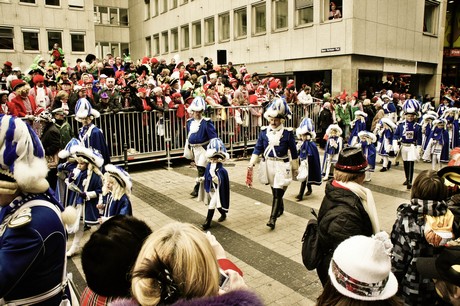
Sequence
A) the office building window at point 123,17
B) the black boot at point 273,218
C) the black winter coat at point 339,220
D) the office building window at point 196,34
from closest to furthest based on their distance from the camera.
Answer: the black winter coat at point 339,220, the black boot at point 273,218, the office building window at point 196,34, the office building window at point 123,17

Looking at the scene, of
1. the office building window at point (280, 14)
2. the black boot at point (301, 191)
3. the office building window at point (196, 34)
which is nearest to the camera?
the black boot at point (301, 191)

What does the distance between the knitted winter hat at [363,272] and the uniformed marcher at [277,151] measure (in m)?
4.89

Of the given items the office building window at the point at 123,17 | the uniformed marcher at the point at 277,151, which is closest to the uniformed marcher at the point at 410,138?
the uniformed marcher at the point at 277,151

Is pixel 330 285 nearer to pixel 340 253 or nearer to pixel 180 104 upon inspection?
pixel 340 253

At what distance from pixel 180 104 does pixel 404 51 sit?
1798 centimetres

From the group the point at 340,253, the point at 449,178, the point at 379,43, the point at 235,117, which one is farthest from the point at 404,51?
the point at 340,253

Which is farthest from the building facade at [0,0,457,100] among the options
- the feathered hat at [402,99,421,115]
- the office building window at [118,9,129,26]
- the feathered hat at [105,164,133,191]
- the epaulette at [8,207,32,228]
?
the epaulette at [8,207,32,228]

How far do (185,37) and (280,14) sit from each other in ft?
39.5

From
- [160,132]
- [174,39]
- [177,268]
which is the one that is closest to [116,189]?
[177,268]

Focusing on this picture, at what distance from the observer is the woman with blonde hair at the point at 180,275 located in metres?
1.62

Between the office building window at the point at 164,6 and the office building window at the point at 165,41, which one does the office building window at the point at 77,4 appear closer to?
the office building window at the point at 164,6

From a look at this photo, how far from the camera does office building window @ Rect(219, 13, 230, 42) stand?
2834 centimetres

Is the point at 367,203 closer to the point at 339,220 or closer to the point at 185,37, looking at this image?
the point at 339,220

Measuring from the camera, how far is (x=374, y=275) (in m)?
1.99
